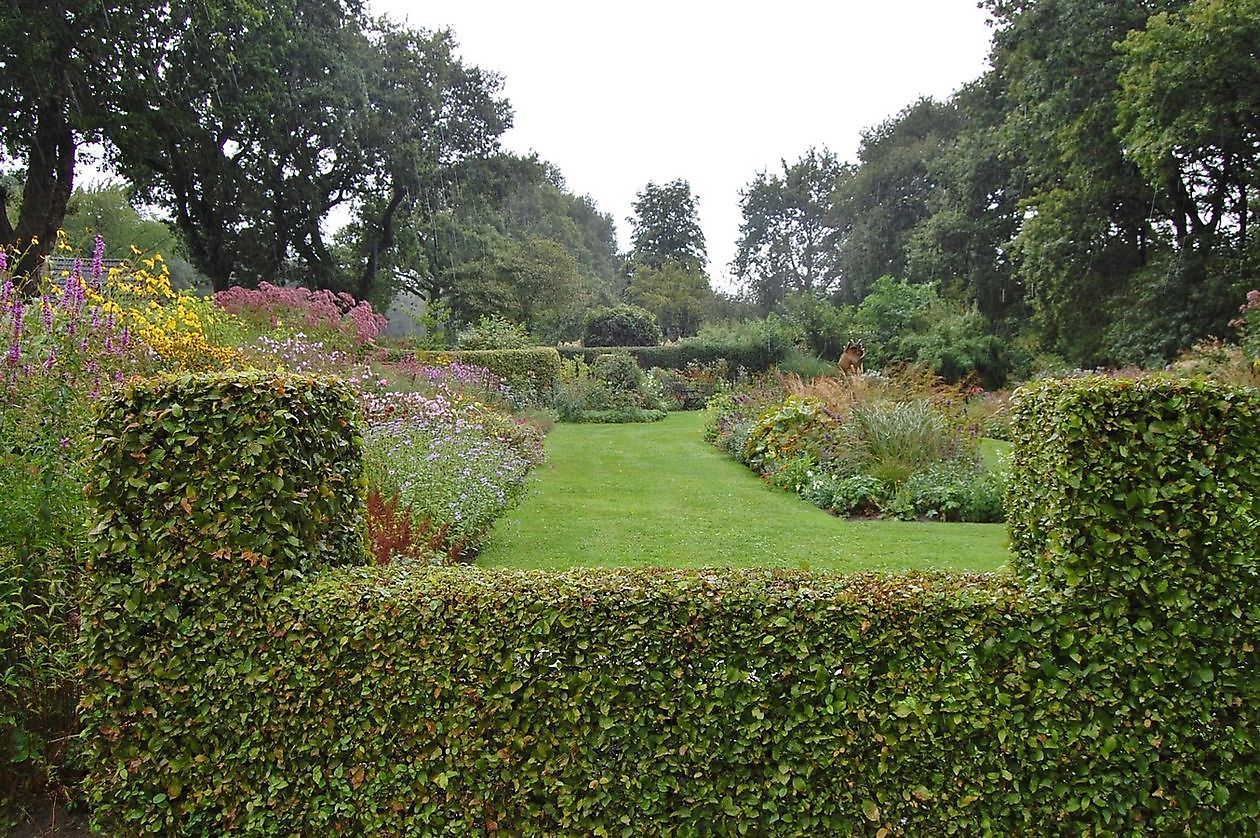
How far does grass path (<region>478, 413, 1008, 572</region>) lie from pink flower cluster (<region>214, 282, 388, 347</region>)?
4.09 m

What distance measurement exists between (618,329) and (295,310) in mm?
13993

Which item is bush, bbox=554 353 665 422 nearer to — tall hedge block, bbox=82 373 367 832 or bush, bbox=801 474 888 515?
bush, bbox=801 474 888 515

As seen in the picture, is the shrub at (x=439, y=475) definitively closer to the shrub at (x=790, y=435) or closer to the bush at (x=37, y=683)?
the bush at (x=37, y=683)

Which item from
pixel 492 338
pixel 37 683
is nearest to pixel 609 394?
pixel 492 338

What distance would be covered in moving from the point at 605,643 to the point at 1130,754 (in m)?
1.53

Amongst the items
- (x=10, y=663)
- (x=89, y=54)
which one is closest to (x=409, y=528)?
(x=10, y=663)

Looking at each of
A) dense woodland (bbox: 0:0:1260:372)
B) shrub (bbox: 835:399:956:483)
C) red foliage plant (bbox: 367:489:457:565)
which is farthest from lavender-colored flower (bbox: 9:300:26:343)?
dense woodland (bbox: 0:0:1260:372)

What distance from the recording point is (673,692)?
2051mm

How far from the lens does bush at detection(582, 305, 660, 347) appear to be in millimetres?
23422

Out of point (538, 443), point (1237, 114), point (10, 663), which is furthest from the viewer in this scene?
point (1237, 114)

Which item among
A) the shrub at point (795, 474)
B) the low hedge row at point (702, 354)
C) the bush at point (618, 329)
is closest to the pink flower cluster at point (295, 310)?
the shrub at point (795, 474)

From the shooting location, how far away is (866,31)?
12359mm

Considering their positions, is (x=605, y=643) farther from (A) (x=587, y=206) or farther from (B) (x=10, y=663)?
(A) (x=587, y=206)

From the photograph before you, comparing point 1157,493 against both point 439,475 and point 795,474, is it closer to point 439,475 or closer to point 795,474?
point 439,475
